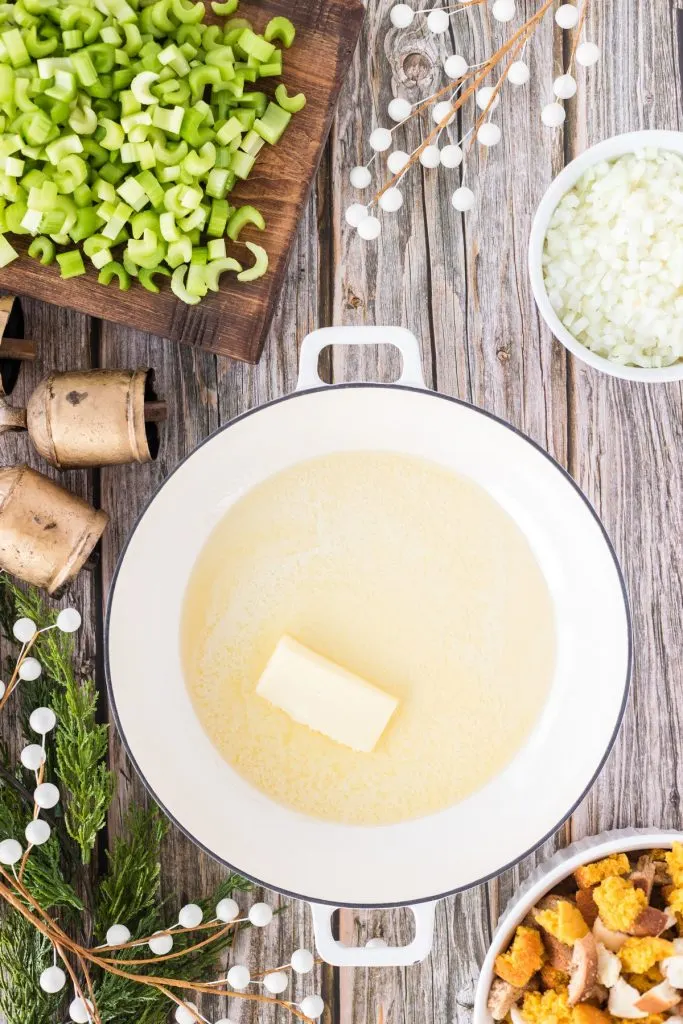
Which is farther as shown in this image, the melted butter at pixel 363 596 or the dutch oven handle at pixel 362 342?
the melted butter at pixel 363 596

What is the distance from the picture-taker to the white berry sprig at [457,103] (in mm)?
1262

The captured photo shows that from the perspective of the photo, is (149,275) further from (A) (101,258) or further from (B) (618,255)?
(B) (618,255)

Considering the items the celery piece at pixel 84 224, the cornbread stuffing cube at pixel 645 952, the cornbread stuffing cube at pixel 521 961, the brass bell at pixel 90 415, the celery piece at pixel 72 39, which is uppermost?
the celery piece at pixel 72 39

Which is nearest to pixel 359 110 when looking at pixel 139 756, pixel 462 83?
pixel 462 83

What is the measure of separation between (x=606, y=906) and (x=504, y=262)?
3.15 feet

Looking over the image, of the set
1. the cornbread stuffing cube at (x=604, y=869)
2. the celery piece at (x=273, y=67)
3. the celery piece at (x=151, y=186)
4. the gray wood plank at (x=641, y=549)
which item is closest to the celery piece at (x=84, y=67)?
the celery piece at (x=151, y=186)

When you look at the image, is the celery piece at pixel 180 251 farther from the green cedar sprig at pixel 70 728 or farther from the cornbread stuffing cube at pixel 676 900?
the cornbread stuffing cube at pixel 676 900

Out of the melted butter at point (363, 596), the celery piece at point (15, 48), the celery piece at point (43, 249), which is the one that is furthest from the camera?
the melted butter at point (363, 596)

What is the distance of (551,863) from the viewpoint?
135 centimetres

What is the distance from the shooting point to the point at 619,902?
1208mm

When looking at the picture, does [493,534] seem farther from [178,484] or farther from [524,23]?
[524,23]

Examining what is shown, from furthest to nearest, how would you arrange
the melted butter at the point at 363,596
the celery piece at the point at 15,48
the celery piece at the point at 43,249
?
1. the melted butter at the point at 363,596
2. the celery piece at the point at 43,249
3. the celery piece at the point at 15,48

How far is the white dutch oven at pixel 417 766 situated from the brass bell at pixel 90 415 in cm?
9

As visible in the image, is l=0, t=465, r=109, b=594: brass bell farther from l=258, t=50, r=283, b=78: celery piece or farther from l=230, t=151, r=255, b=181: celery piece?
l=258, t=50, r=283, b=78: celery piece
